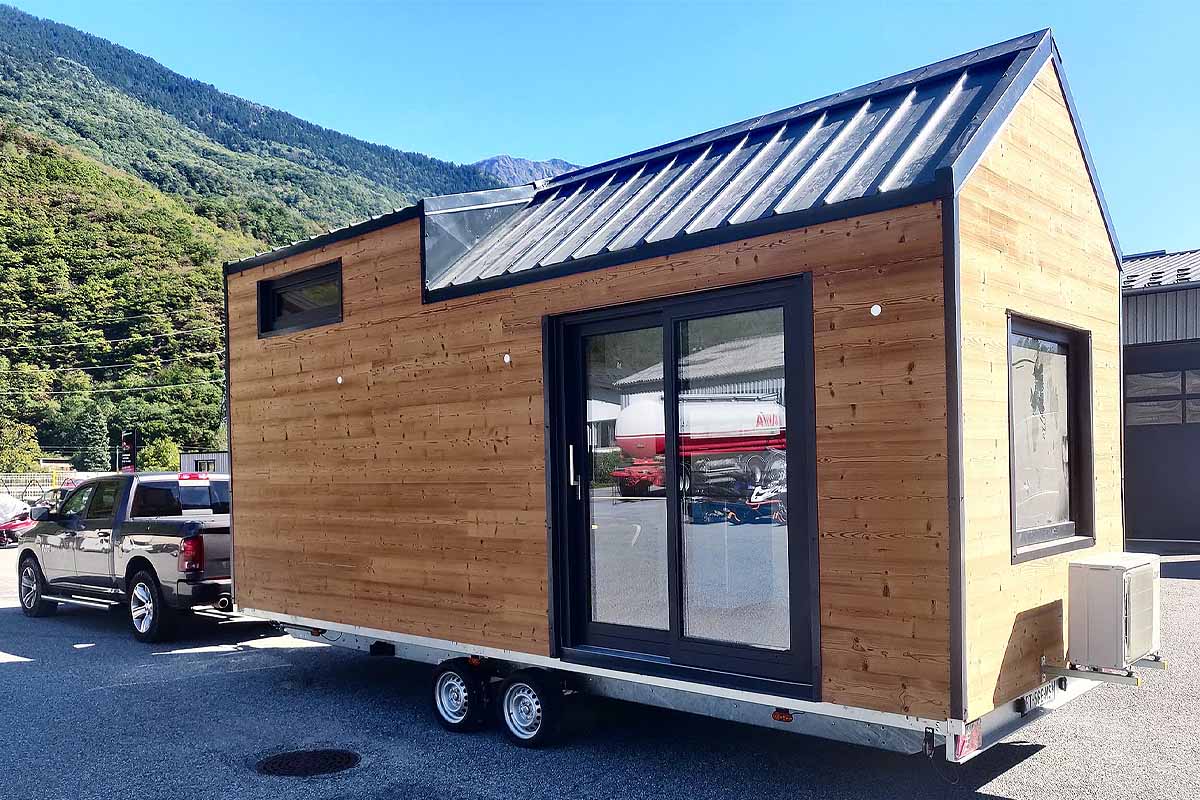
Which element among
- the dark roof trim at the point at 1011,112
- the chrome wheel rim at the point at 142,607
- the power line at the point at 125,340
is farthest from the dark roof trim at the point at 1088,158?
the power line at the point at 125,340

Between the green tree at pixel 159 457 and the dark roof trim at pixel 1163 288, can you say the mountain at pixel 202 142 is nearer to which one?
the green tree at pixel 159 457

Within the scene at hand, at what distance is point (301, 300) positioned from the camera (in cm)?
724

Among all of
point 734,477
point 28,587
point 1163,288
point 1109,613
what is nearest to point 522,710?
point 734,477

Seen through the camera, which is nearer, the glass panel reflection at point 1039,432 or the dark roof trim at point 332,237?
the glass panel reflection at point 1039,432

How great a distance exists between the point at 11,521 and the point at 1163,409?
964 inches

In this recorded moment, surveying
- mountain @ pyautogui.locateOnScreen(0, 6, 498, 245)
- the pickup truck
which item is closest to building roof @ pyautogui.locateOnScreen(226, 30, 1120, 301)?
the pickup truck

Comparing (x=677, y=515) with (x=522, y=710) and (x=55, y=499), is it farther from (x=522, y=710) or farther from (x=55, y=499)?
(x=55, y=499)

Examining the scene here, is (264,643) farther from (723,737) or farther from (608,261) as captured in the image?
(608,261)

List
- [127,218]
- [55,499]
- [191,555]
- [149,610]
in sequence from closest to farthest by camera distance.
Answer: [191,555], [149,610], [55,499], [127,218]

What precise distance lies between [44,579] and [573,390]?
8.92 metres

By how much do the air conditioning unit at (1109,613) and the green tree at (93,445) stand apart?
186ft

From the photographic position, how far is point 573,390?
5414 millimetres

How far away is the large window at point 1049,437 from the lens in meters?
4.53

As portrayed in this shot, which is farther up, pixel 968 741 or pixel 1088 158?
pixel 1088 158
